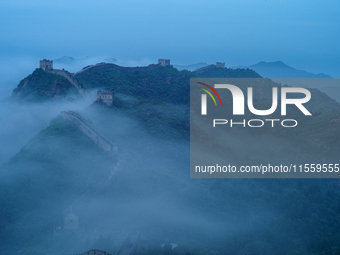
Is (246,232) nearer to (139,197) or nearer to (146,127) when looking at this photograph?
(139,197)

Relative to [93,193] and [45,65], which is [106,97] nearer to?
[45,65]

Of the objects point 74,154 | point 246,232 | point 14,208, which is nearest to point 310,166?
point 246,232

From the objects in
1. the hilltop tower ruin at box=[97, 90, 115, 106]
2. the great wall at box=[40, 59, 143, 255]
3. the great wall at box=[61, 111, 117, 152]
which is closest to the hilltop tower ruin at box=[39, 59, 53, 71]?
the hilltop tower ruin at box=[97, 90, 115, 106]

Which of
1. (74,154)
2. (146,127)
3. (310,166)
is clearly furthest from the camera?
(146,127)

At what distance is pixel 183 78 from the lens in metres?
62.7

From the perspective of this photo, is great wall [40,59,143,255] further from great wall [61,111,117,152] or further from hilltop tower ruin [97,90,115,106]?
hilltop tower ruin [97,90,115,106]

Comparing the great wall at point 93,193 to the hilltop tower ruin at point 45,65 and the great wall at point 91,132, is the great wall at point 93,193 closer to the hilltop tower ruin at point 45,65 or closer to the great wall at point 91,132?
the great wall at point 91,132

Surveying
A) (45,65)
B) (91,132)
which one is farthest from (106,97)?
(45,65)

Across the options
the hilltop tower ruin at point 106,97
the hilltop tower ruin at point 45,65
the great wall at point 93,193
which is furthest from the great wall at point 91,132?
the hilltop tower ruin at point 45,65

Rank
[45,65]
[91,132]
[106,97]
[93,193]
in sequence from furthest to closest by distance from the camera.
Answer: [45,65] → [106,97] → [91,132] → [93,193]

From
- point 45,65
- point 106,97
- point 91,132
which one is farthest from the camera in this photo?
point 45,65

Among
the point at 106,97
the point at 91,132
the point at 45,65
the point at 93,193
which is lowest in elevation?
the point at 93,193

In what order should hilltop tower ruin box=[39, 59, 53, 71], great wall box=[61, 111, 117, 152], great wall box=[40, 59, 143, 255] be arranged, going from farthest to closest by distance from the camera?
hilltop tower ruin box=[39, 59, 53, 71]
great wall box=[61, 111, 117, 152]
great wall box=[40, 59, 143, 255]

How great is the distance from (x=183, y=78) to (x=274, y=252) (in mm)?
43752
